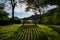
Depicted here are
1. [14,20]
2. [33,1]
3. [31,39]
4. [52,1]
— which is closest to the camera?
[52,1]

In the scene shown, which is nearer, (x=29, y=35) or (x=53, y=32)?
(x=53, y=32)

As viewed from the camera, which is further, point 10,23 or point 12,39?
point 10,23

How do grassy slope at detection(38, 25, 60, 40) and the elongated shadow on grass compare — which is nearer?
grassy slope at detection(38, 25, 60, 40)

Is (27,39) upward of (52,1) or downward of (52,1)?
downward

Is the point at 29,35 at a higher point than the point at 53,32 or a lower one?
lower

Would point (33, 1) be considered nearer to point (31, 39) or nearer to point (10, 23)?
point (31, 39)

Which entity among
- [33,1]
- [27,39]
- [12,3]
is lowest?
[27,39]

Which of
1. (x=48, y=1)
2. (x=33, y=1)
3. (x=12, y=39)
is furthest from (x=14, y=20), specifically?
(x=48, y=1)

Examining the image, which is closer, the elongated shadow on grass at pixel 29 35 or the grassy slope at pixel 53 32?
the grassy slope at pixel 53 32

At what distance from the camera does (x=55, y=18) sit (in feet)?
3.32

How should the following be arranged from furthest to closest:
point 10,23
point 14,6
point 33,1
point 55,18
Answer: point 14,6
point 10,23
point 33,1
point 55,18

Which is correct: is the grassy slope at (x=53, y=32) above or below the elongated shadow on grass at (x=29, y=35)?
above

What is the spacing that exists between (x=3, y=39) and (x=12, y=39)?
0.24 metres

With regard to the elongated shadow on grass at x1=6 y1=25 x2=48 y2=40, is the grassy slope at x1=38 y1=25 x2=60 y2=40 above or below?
above
